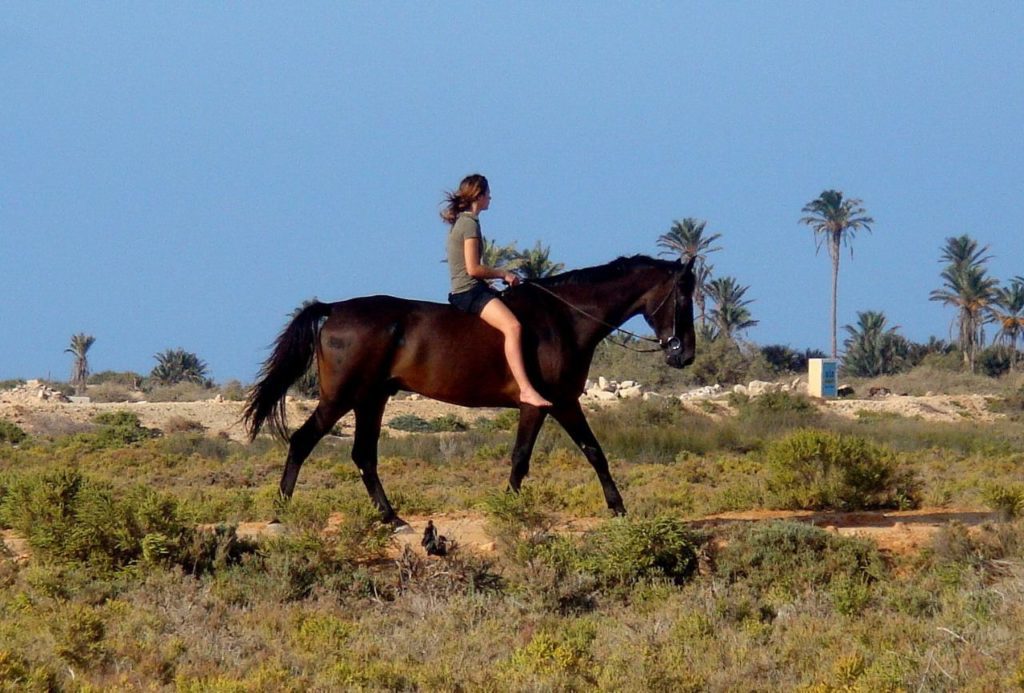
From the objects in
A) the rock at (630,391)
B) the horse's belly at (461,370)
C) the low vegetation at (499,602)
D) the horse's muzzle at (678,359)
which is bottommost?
the low vegetation at (499,602)

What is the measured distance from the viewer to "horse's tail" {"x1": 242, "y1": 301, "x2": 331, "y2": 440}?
10906 millimetres

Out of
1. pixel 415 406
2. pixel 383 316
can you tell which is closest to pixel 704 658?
pixel 383 316

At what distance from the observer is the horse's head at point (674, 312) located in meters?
10.7

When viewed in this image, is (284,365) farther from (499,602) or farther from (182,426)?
(182,426)

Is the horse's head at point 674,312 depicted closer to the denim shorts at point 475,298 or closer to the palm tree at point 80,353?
the denim shorts at point 475,298

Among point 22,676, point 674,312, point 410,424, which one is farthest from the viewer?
point 410,424

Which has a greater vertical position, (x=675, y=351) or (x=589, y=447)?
(x=675, y=351)

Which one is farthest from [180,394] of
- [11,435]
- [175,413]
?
[11,435]

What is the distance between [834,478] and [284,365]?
507cm

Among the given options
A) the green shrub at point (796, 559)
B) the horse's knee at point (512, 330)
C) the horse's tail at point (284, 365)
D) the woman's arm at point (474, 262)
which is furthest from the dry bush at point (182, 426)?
the green shrub at point (796, 559)

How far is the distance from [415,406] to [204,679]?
33.0m

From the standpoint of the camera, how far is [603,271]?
10898mm

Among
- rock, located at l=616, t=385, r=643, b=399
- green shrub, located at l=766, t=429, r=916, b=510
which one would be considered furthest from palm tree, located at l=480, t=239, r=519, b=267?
green shrub, located at l=766, t=429, r=916, b=510

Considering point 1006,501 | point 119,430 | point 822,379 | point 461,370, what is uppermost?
point 822,379
